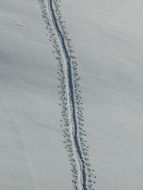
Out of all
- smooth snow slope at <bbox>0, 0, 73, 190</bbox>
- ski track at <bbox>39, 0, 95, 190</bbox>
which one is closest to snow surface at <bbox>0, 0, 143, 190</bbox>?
smooth snow slope at <bbox>0, 0, 73, 190</bbox>

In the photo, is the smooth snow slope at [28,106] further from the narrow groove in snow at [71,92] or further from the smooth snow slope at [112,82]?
the smooth snow slope at [112,82]

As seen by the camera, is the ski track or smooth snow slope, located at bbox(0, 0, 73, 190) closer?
smooth snow slope, located at bbox(0, 0, 73, 190)

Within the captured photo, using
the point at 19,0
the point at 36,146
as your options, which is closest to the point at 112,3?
the point at 19,0

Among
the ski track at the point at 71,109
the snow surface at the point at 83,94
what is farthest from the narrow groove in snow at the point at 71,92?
the snow surface at the point at 83,94

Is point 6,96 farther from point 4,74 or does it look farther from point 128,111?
point 128,111

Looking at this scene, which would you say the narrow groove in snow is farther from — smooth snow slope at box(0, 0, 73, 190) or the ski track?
smooth snow slope at box(0, 0, 73, 190)

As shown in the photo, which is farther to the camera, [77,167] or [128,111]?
[128,111]
